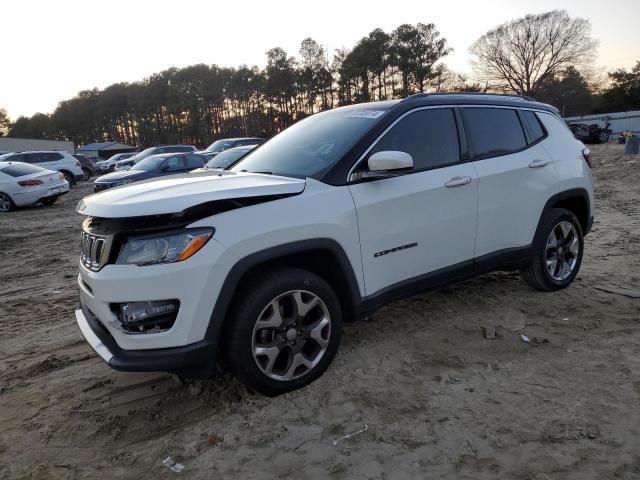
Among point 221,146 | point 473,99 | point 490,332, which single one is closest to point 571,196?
point 473,99

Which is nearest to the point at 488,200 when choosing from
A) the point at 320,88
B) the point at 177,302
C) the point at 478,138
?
the point at 478,138

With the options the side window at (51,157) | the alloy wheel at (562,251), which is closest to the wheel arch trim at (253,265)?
the alloy wheel at (562,251)

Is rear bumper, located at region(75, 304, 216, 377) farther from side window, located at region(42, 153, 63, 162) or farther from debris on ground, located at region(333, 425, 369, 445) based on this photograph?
side window, located at region(42, 153, 63, 162)

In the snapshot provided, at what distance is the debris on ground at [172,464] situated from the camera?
7.75 feet

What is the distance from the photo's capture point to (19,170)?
45.3ft

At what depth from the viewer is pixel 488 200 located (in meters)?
3.77

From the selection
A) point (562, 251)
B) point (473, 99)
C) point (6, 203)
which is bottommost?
point (562, 251)

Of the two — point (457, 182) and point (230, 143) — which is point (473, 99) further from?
point (230, 143)

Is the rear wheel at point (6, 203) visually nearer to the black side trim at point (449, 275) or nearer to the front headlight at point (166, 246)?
the front headlight at point (166, 246)

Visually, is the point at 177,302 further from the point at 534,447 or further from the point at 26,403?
the point at 534,447

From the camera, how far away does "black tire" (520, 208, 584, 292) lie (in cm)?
427

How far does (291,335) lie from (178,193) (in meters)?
1.07

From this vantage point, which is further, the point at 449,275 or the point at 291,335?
the point at 449,275

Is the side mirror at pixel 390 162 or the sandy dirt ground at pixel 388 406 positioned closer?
the sandy dirt ground at pixel 388 406
